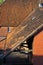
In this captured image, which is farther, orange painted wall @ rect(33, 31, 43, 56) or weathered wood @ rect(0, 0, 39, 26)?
weathered wood @ rect(0, 0, 39, 26)

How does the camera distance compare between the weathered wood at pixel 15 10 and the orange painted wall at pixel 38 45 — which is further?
the weathered wood at pixel 15 10

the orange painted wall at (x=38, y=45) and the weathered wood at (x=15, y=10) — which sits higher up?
the weathered wood at (x=15, y=10)

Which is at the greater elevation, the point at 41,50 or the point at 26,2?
the point at 26,2

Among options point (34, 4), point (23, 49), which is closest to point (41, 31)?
point (23, 49)

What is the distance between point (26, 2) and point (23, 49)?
17.6 ft

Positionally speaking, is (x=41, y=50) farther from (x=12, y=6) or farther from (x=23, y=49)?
(x=12, y=6)

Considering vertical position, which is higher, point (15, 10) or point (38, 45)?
point (15, 10)

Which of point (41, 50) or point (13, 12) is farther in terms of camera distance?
point (13, 12)

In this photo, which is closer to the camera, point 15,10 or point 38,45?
point 38,45

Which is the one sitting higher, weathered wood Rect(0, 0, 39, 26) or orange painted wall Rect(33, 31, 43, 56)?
weathered wood Rect(0, 0, 39, 26)

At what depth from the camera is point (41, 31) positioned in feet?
13.6

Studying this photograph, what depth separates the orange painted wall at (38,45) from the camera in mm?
4155

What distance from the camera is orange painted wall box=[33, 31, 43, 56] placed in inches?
164

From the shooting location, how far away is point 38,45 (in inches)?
165
